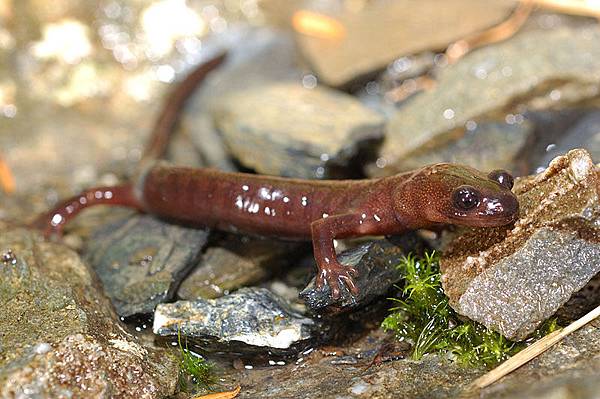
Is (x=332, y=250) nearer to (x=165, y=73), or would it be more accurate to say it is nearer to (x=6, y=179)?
(x=6, y=179)

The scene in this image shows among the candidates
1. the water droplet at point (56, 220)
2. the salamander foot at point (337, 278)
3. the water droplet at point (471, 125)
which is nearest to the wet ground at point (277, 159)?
the water droplet at point (471, 125)

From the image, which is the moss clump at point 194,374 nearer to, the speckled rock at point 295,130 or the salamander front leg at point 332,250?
the salamander front leg at point 332,250

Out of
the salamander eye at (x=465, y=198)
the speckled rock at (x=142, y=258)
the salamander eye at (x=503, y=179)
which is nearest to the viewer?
the salamander eye at (x=465, y=198)

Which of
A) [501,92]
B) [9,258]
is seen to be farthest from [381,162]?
[9,258]

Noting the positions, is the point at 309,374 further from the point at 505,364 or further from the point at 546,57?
the point at 546,57

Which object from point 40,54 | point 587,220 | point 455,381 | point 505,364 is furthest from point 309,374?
point 40,54

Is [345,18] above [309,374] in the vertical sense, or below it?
above
